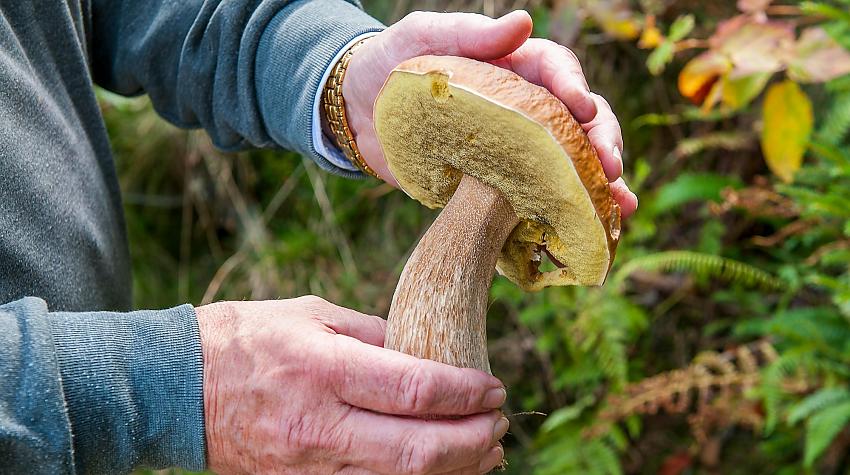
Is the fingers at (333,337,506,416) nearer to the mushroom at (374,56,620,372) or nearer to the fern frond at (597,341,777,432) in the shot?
the mushroom at (374,56,620,372)

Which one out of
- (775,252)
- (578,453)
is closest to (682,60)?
(775,252)

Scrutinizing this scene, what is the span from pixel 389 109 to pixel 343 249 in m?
1.50

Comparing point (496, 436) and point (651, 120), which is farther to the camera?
point (651, 120)

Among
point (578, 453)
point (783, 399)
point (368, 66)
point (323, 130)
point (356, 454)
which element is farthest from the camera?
point (578, 453)

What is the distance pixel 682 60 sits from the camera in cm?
201

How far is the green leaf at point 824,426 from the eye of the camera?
4.57 ft

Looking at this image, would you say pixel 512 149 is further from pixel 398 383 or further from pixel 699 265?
pixel 699 265

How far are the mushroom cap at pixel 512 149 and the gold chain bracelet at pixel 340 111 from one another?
16cm

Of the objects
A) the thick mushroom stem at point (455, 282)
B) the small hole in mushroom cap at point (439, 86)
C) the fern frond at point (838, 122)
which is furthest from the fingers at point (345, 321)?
the fern frond at point (838, 122)

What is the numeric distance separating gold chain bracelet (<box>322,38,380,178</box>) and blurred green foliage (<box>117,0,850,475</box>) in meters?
0.85

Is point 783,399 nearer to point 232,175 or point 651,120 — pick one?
point 651,120

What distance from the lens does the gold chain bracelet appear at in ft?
3.25

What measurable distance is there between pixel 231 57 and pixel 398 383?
0.61 metres

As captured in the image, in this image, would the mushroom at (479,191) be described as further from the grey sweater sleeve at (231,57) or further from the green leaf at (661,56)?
the green leaf at (661,56)
